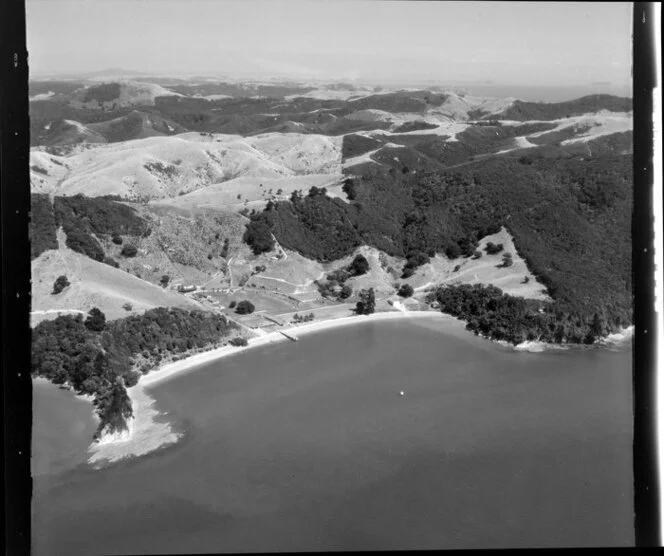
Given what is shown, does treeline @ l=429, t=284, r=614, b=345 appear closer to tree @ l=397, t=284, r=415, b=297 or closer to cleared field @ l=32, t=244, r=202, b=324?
tree @ l=397, t=284, r=415, b=297

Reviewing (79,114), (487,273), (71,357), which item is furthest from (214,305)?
(79,114)

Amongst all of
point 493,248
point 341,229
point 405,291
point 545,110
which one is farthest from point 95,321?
point 545,110

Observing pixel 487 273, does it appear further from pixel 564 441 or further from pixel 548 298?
pixel 564 441

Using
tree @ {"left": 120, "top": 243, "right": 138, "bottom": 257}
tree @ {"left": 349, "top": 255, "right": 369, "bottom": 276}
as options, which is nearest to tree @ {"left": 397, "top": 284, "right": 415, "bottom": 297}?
tree @ {"left": 349, "top": 255, "right": 369, "bottom": 276}

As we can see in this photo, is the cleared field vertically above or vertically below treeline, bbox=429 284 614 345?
above

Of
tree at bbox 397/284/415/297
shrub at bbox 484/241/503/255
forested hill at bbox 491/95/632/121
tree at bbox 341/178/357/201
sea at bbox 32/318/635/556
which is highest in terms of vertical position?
forested hill at bbox 491/95/632/121

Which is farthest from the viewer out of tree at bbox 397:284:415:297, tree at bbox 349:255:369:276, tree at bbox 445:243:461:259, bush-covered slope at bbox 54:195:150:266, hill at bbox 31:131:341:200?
hill at bbox 31:131:341:200
